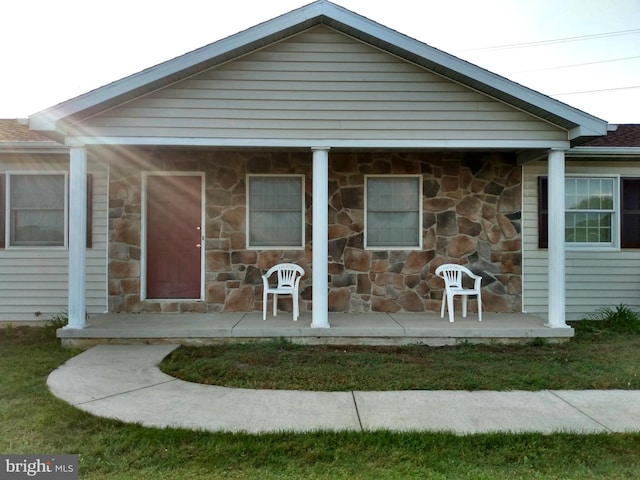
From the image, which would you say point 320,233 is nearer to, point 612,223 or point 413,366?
point 413,366

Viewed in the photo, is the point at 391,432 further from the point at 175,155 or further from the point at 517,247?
the point at 175,155

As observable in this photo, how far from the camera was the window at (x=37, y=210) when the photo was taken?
7160mm

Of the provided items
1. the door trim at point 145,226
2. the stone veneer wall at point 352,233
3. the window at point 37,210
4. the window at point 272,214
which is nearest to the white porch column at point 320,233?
the stone veneer wall at point 352,233

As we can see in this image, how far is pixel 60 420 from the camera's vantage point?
3496 millimetres

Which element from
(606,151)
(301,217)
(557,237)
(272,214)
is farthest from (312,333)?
(606,151)

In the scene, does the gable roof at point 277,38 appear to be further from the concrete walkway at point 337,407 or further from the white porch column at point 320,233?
the concrete walkway at point 337,407

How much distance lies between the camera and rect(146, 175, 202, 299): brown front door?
7.23 meters

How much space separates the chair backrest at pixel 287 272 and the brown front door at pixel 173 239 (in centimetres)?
129

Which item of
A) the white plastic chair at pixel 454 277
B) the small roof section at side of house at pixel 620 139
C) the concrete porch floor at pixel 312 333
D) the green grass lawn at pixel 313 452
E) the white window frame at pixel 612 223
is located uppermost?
the small roof section at side of house at pixel 620 139

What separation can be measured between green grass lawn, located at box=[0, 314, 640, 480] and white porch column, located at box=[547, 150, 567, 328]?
2902 mm

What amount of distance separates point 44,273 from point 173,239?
199 centimetres

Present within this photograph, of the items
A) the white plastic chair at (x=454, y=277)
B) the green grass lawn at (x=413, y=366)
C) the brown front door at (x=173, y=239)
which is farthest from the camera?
the brown front door at (x=173, y=239)

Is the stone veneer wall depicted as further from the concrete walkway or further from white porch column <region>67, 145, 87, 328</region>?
the concrete walkway

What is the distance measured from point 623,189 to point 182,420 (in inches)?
287
